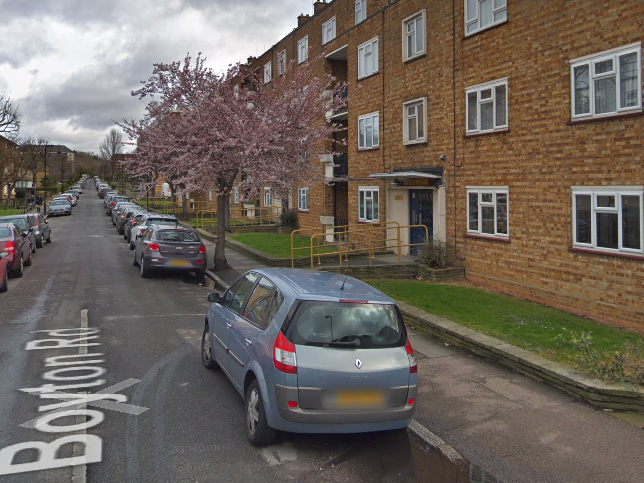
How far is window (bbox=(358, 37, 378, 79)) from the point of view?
19.6m

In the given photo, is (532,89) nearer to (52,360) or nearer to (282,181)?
(282,181)

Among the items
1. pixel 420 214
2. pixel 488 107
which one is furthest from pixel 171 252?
pixel 488 107

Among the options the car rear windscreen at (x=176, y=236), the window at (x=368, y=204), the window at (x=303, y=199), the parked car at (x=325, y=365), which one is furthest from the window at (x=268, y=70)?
the parked car at (x=325, y=365)

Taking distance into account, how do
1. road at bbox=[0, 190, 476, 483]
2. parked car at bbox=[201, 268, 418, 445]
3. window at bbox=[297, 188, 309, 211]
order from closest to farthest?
road at bbox=[0, 190, 476, 483] → parked car at bbox=[201, 268, 418, 445] → window at bbox=[297, 188, 309, 211]

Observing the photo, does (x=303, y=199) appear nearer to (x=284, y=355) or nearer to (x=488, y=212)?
(x=488, y=212)

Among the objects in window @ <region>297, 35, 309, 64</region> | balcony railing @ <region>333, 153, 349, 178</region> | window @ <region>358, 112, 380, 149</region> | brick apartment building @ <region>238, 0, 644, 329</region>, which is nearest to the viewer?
brick apartment building @ <region>238, 0, 644, 329</region>

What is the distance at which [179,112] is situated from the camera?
18.4 m

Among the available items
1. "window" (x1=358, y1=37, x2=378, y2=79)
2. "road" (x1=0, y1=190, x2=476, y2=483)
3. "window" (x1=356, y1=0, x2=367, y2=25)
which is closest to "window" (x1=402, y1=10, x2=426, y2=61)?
"window" (x1=358, y1=37, x2=378, y2=79)

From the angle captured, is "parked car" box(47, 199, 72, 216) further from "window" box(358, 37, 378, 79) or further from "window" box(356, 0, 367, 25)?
"window" box(358, 37, 378, 79)

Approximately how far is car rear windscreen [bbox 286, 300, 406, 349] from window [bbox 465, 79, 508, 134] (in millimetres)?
10029

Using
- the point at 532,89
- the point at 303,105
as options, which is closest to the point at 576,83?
the point at 532,89

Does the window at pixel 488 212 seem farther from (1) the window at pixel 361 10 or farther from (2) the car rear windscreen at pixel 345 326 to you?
(1) the window at pixel 361 10

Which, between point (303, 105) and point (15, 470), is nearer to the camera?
point (15, 470)

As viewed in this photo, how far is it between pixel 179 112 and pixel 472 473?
636 inches
